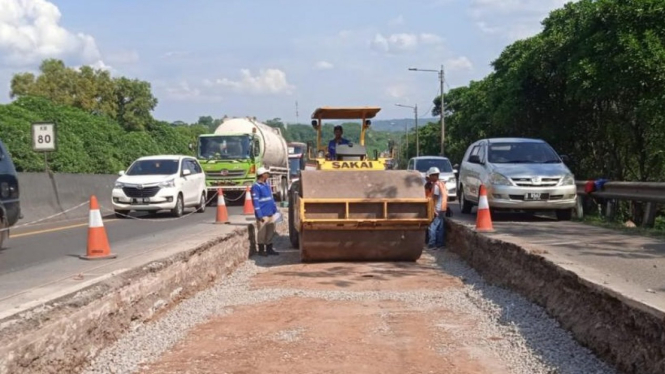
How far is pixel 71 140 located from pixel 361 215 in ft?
92.2

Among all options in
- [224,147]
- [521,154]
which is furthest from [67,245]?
[224,147]

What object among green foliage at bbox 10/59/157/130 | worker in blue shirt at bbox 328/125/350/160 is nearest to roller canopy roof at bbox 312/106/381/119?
worker in blue shirt at bbox 328/125/350/160

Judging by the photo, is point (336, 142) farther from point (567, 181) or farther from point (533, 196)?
point (567, 181)

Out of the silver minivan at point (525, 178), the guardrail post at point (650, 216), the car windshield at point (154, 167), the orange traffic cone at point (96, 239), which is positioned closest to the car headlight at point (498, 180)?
the silver minivan at point (525, 178)

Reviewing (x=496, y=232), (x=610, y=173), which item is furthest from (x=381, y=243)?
(x=610, y=173)

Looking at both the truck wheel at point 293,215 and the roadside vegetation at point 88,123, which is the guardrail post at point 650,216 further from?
the truck wheel at point 293,215

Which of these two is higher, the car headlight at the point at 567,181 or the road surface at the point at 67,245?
the car headlight at the point at 567,181

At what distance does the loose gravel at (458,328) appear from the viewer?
588cm

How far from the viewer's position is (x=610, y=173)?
22531 millimetres

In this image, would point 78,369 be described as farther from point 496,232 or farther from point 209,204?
point 209,204

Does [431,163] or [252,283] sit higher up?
[431,163]

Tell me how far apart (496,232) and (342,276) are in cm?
303

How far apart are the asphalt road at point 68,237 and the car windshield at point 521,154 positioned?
6841 millimetres

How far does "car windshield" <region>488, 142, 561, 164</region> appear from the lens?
1533 centimetres
